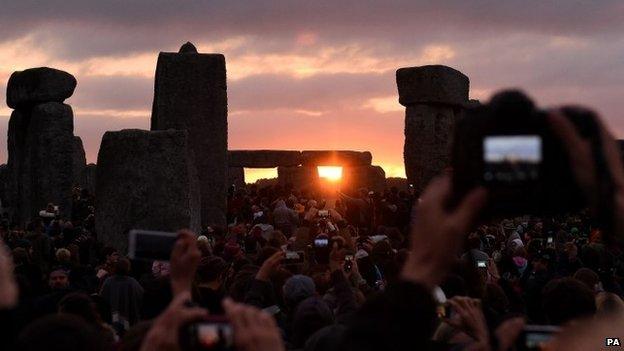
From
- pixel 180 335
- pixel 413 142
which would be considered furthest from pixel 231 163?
pixel 180 335

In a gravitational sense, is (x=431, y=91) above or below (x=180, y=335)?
above

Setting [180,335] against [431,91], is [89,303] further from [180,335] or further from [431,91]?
[431,91]

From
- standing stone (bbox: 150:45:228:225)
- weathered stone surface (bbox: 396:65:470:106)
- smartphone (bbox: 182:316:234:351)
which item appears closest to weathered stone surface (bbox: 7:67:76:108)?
standing stone (bbox: 150:45:228:225)

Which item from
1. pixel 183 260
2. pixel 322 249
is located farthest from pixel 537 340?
pixel 322 249

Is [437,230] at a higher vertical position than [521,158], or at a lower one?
lower

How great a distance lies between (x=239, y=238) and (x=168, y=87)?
481cm

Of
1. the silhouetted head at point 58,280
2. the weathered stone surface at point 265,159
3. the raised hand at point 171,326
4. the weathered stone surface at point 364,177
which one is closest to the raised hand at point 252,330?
the raised hand at point 171,326

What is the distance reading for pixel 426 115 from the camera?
20.6 m

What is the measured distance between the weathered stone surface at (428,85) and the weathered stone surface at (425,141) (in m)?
0.26

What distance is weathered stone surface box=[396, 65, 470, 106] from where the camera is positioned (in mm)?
20391

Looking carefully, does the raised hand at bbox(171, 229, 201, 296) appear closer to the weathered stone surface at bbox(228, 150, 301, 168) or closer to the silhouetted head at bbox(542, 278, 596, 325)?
the silhouetted head at bbox(542, 278, 596, 325)

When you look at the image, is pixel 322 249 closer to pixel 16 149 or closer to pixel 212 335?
pixel 212 335

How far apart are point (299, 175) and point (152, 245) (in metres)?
31.8

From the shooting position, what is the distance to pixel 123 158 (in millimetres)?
12312
